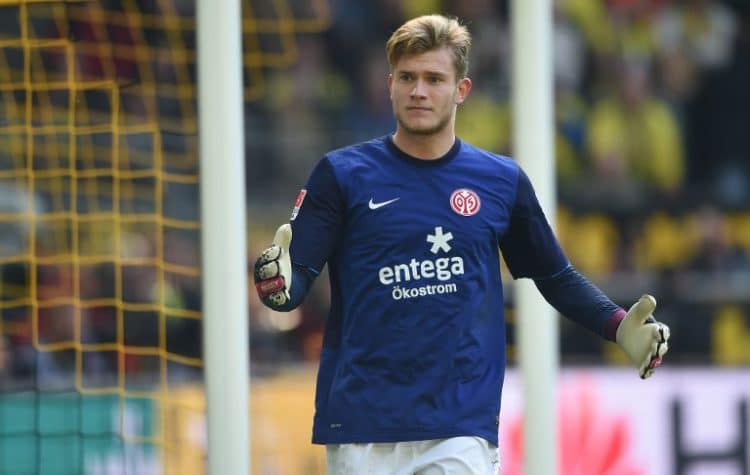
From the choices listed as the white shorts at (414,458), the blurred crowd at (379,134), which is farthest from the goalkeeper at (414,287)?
the blurred crowd at (379,134)

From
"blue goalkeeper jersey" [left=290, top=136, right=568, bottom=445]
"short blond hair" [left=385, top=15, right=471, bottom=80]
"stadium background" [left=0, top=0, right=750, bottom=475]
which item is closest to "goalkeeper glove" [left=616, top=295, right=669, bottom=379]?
"blue goalkeeper jersey" [left=290, top=136, right=568, bottom=445]

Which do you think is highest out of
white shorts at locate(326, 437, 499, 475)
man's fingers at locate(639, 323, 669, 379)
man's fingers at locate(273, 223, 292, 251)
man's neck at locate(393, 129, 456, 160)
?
man's neck at locate(393, 129, 456, 160)

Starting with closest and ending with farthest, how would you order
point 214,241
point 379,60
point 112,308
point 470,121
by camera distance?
point 214,241 < point 112,308 < point 470,121 < point 379,60

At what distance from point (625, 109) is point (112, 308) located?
5.10 m

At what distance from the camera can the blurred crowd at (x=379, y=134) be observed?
9.75 meters

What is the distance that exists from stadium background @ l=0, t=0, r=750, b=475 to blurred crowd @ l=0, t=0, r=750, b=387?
0.06 ft

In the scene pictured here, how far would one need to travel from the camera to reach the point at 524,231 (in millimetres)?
4832

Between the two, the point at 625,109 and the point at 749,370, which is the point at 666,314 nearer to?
the point at 749,370

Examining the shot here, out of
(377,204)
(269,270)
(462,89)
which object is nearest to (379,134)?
(462,89)

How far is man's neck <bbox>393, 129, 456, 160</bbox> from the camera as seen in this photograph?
4.64 m

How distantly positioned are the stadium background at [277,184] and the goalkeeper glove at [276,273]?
110 inches

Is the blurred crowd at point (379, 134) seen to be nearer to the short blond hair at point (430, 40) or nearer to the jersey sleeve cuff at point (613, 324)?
the short blond hair at point (430, 40)

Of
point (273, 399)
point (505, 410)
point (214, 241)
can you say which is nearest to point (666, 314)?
point (505, 410)

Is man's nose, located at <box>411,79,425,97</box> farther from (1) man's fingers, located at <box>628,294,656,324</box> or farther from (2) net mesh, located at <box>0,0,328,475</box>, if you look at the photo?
(2) net mesh, located at <box>0,0,328,475</box>
